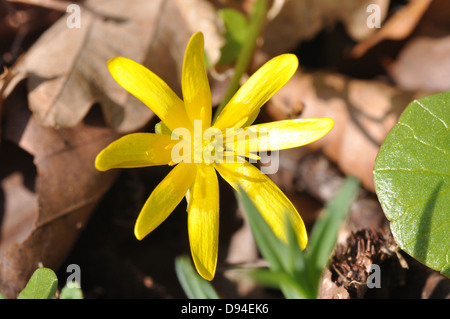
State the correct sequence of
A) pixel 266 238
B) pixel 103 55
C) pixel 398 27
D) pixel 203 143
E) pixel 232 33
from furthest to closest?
pixel 398 27
pixel 232 33
pixel 103 55
pixel 203 143
pixel 266 238

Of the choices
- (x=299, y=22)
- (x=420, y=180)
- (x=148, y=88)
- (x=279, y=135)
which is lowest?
(x=420, y=180)

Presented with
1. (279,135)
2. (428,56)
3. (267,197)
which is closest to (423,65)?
(428,56)

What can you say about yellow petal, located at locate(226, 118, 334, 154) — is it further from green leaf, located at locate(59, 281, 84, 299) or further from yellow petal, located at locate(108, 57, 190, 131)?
green leaf, located at locate(59, 281, 84, 299)

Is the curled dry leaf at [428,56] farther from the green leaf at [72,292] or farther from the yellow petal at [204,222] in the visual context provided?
the green leaf at [72,292]

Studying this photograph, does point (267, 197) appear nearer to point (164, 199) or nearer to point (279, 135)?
point (279, 135)

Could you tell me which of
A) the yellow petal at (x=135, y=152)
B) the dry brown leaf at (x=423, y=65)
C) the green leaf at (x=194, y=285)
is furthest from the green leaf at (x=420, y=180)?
the dry brown leaf at (x=423, y=65)
